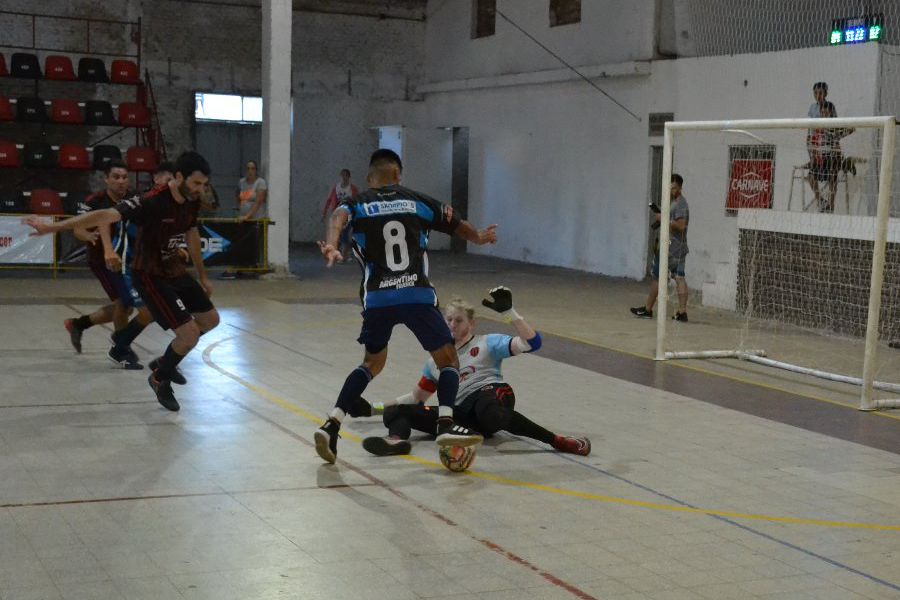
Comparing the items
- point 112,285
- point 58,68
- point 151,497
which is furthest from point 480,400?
point 58,68

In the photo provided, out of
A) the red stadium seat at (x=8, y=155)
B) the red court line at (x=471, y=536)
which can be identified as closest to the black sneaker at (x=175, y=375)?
the red court line at (x=471, y=536)

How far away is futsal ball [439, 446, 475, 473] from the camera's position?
23.4 feet

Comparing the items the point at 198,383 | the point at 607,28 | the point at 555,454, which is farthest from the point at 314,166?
the point at 555,454

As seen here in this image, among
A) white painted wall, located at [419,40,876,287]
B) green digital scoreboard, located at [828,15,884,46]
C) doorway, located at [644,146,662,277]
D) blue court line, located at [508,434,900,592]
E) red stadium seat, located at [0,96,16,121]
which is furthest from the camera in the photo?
red stadium seat, located at [0,96,16,121]

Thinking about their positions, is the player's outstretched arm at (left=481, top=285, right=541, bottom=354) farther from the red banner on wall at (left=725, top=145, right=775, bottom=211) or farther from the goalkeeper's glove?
the red banner on wall at (left=725, top=145, right=775, bottom=211)

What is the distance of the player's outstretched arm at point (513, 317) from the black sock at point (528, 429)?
1.61 feet

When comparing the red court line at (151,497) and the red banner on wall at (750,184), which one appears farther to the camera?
the red banner on wall at (750,184)

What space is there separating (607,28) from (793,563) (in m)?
18.4

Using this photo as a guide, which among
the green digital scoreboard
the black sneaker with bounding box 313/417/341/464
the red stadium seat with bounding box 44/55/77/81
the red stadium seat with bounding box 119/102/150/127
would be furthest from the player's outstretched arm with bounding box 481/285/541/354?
the red stadium seat with bounding box 44/55/77/81

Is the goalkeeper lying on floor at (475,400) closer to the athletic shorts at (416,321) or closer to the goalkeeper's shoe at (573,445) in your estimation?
the goalkeeper's shoe at (573,445)

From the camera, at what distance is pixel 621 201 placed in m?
22.7

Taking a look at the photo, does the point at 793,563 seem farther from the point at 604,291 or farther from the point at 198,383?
the point at 604,291

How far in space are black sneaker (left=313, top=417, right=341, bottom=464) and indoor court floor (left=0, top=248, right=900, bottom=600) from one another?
12 centimetres

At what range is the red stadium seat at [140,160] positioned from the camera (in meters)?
23.2
